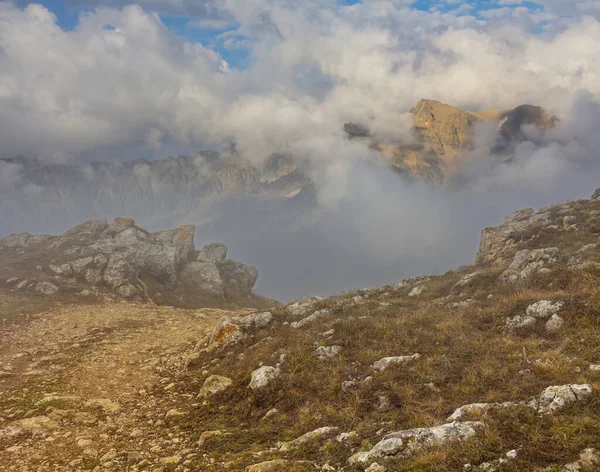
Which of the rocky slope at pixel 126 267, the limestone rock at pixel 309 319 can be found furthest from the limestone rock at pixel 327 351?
the rocky slope at pixel 126 267

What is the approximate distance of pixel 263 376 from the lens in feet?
46.6

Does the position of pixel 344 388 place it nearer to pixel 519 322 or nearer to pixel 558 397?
pixel 558 397

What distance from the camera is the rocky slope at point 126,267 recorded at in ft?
157

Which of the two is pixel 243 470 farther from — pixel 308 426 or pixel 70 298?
pixel 70 298

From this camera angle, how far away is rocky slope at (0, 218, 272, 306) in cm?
4788

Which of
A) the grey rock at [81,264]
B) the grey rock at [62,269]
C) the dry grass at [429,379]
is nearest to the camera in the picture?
the dry grass at [429,379]

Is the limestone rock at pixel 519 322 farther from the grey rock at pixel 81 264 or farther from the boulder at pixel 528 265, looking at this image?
the grey rock at pixel 81 264

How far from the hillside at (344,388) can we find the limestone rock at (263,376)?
0.24 feet

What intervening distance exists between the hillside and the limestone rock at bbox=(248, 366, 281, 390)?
7 cm

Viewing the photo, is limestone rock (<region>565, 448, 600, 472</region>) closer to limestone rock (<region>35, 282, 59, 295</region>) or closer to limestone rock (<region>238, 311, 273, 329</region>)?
limestone rock (<region>238, 311, 273, 329</region>)

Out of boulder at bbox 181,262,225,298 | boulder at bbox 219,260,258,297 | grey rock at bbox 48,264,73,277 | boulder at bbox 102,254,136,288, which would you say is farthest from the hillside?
boulder at bbox 219,260,258,297

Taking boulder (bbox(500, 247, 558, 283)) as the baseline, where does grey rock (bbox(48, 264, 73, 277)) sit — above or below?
above

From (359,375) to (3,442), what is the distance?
11.5 metres

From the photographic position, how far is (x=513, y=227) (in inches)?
1545
